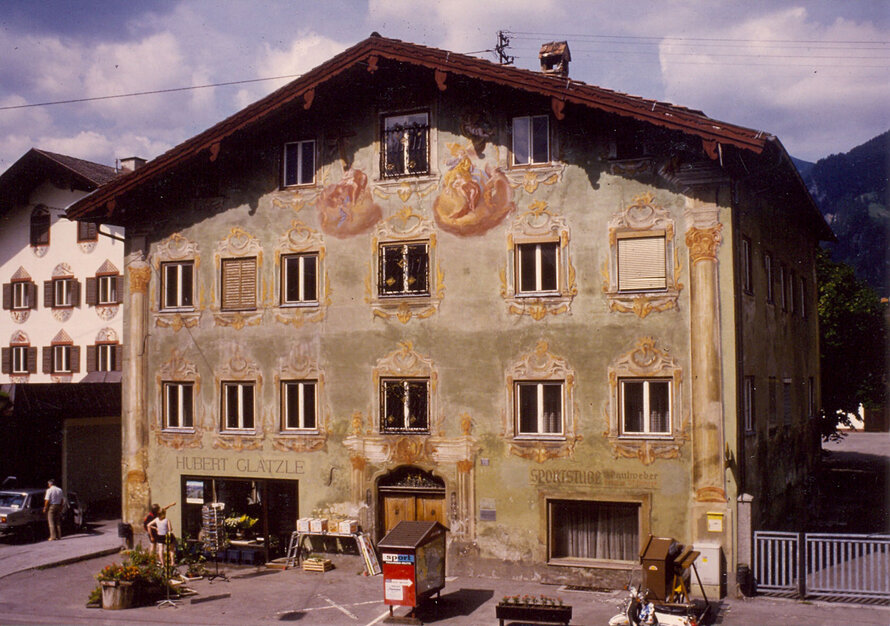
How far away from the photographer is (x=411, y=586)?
16.8 meters

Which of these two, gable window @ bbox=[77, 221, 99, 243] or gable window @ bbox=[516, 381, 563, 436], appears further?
gable window @ bbox=[77, 221, 99, 243]

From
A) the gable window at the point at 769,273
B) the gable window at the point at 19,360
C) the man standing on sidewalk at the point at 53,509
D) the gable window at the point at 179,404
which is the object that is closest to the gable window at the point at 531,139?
the gable window at the point at 769,273

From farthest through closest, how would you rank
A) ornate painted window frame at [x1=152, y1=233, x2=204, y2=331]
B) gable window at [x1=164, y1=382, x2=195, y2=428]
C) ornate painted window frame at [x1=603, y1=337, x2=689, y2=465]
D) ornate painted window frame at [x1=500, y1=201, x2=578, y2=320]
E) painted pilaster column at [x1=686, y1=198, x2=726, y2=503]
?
gable window at [x1=164, y1=382, x2=195, y2=428] < ornate painted window frame at [x1=152, y1=233, x2=204, y2=331] < ornate painted window frame at [x1=500, y1=201, x2=578, y2=320] < ornate painted window frame at [x1=603, y1=337, x2=689, y2=465] < painted pilaster column at [x1=686, y1=198, x2=726, y2=503]

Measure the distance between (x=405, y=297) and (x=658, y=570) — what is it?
345 inches

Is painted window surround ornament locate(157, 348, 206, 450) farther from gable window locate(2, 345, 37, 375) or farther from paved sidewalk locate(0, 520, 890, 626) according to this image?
gable window locate(2, 345, 37, 375)

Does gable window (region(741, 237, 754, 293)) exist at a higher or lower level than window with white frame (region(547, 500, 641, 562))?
higher

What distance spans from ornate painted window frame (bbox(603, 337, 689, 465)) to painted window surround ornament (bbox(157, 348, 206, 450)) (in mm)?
10664

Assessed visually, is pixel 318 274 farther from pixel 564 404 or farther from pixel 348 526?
pixel 564 404

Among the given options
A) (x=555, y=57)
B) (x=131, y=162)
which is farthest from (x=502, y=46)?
(x=131, y=162)

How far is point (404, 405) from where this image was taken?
21453 mm

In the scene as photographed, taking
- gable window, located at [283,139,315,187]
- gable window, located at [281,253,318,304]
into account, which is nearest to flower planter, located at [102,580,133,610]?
gable window, located at [281,253,318,304]

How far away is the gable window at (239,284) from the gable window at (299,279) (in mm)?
902

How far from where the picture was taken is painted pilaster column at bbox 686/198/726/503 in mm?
18828

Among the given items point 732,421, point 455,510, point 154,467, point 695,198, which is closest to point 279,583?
point 455,510
